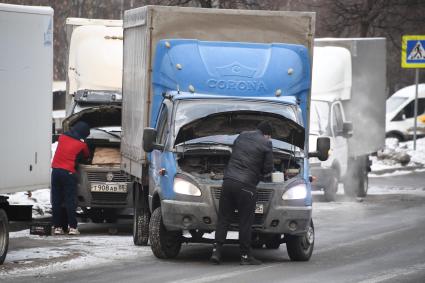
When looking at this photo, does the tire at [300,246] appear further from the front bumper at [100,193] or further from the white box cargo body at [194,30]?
the front bumper at [100,193]

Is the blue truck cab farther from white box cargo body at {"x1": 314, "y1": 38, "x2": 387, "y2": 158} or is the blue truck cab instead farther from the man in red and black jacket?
white box cargo body at {"x1": 314, "y1": 38, "x2": 387, "y2": 158}

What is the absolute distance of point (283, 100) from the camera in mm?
15586

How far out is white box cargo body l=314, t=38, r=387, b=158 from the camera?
86.8 ft

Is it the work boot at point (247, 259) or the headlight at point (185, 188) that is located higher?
the headlight at point (185, 188)

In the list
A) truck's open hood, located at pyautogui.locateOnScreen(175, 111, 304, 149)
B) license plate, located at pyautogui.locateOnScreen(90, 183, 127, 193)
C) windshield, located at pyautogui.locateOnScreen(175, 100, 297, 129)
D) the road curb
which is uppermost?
windshield, located at pyautogui.locateOnScreen(175, 100, 297, 129)

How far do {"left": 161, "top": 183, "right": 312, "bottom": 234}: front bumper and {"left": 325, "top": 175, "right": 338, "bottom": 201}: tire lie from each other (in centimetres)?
964

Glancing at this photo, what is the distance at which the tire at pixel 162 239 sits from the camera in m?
14.7

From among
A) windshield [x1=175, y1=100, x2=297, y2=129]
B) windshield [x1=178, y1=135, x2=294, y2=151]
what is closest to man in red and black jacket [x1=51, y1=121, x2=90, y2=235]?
windshield [x1=175, y1=100, x2=297, y2=129]

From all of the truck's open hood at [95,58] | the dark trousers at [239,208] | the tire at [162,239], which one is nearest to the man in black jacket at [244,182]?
the dark trousers at [239,208]

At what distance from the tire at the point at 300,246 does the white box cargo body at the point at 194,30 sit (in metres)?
2.74

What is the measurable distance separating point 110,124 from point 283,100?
608 cm

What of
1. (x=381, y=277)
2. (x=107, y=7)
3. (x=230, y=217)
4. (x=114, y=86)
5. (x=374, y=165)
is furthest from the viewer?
(x=107, y=7)

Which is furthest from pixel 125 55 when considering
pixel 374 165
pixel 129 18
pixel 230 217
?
pixel 374 165

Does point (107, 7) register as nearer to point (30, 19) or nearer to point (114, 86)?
point (114, 86)
